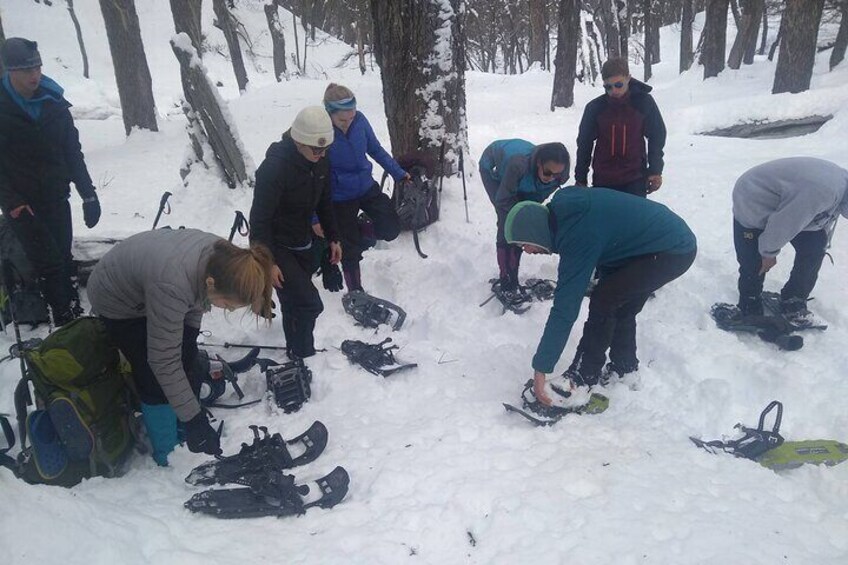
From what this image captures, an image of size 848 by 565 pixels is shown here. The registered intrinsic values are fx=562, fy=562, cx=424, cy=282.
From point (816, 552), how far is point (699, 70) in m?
18.2

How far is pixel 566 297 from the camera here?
11.0 feet

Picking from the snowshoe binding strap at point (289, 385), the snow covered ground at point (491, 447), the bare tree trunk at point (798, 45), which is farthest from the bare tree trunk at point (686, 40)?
the snowshoe binding strap at point (289, 385)

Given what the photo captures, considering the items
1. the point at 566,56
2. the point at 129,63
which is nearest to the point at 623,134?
the point at 566,56

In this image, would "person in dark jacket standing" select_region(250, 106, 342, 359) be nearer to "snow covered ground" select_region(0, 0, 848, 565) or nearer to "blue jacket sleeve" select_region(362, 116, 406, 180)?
"snow covered ground" select_region(0, 0, 848, 565)

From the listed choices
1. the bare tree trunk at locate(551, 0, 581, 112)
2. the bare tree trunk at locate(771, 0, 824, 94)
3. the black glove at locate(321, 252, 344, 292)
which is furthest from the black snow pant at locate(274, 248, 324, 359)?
the bare tree trunk at locate(771, 0, 824, 94)

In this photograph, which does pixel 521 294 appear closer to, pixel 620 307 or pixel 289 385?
pixel 620 307

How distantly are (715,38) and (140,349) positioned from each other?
56.9ft

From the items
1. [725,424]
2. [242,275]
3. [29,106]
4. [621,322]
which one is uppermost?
[29,106]

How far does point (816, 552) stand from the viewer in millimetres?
2592

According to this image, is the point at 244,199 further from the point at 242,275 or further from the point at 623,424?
the point at 623,424

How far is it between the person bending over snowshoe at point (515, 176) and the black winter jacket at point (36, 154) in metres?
3.46

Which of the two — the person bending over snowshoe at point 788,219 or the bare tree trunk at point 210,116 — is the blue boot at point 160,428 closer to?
the bare tree trunk at point 210,116

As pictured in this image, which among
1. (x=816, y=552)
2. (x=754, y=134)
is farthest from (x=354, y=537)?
(x=754, y=134)

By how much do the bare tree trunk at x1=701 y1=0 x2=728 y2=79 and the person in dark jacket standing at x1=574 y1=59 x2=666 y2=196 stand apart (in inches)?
533
